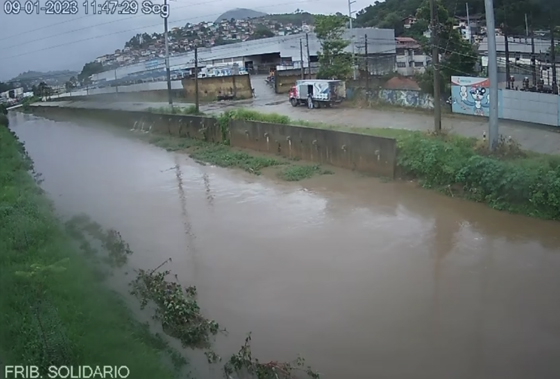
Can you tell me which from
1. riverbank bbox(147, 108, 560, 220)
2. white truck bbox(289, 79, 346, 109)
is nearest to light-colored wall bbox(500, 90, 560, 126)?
riverbank bbox(147, 108, 560, 220)

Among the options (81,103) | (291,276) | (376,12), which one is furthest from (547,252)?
(376,12)

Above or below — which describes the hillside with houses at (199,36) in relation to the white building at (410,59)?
above

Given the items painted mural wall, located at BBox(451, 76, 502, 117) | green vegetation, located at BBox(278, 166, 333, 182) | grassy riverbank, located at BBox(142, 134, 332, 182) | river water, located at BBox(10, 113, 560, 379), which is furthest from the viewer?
painted mural wall, located at BBox(451, 76, 502, 117)

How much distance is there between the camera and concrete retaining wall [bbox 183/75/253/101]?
132ft

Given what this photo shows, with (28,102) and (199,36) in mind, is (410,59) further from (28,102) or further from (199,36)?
(28,102)

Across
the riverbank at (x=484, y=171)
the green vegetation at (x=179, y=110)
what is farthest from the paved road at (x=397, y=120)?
the green vegetation at (x=179, y=110)

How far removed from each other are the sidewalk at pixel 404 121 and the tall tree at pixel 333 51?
349cm

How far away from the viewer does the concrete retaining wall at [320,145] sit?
17.9 meters

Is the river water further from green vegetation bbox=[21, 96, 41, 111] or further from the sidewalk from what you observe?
green vegetation bbox=[21, 96, 41, 111]

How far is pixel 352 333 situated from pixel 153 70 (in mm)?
38928

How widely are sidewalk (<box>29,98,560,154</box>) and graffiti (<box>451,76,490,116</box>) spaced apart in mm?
532

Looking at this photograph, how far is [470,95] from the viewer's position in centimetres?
2356

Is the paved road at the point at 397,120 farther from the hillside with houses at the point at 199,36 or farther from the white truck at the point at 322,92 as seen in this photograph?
the hillside with houses at the point at 199,36

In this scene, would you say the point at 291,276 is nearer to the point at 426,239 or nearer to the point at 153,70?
the point at 426,239
